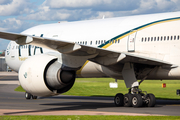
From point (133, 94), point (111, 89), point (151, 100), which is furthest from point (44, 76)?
point (111, 89)

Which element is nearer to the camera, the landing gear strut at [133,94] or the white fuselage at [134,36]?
the white fuselage at [134,36]

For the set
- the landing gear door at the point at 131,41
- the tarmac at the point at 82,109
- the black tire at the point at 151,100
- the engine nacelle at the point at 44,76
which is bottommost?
the tarmac at the point at 82,109

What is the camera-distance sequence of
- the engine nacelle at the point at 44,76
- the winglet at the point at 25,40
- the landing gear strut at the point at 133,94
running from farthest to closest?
1. the landing gear strut at the point at 133,94
2. the engine nacelle at the point at 44,76
3. the winglet at the point at 25,40

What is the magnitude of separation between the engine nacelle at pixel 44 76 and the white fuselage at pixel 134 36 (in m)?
2.88

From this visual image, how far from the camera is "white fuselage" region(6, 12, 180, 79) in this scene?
15.5 metres

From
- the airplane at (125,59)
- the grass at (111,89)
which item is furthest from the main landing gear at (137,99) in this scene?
the grass at (111,89)

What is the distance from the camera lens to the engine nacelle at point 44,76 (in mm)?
15492

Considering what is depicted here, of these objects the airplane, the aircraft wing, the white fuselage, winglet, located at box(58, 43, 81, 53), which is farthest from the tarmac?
winglet, located at box(58, 43, 81, 53)

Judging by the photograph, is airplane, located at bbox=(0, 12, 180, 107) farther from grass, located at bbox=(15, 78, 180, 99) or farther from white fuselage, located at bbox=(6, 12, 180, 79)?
grass, located at bbox=(15, 78, 180, 99)

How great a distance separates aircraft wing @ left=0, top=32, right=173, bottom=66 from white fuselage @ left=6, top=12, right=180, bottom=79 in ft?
2.18

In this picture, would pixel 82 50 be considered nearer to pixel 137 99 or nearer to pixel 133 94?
pixel 133 94

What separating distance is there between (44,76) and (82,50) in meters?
2.57

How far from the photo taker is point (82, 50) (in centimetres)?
1416

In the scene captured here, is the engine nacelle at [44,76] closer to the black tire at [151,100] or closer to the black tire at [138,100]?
the black tire at [138,100]
